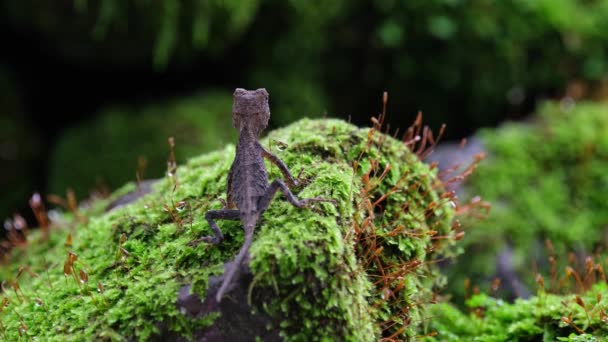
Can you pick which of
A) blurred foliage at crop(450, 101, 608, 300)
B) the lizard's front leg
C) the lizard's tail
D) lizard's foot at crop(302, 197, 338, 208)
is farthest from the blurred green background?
the lizard's tail

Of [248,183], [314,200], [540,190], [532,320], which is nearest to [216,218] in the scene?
[248,183]

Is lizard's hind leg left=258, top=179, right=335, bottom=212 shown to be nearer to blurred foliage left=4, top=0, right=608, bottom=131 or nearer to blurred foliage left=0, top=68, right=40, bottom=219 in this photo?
blurred foliage left=4, top=0, right=608, bottom=131

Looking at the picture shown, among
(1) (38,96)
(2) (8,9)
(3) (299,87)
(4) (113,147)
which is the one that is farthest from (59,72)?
(3) (299,87)

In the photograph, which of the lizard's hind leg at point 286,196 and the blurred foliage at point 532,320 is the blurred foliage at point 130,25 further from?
the blurred foliage at point 532,320

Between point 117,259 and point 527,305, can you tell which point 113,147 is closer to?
point 117,259

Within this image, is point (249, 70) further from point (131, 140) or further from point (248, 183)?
point (248, 183)
